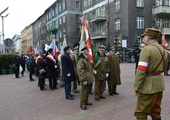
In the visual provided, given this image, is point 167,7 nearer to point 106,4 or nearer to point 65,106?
point 106,4

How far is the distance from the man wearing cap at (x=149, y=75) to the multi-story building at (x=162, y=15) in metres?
30.2

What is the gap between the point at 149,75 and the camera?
12.5ft

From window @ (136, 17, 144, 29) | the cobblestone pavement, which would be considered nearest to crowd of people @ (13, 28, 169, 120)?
the cobblestone pavement

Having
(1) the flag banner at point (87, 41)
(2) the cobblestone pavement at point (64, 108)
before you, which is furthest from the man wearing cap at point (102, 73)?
(2) the cobblestone pavement at point (64, 108)

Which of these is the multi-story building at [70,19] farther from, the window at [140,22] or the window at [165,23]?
the window at [165,23]

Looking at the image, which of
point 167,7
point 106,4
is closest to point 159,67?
point 167,7

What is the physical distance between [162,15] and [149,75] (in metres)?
32.5

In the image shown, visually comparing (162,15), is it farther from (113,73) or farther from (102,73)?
(102,73)

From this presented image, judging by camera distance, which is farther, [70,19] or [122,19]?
[70,19]

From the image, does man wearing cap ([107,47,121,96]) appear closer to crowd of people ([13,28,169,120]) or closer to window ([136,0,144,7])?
crowd of people ([13,28,169,120])

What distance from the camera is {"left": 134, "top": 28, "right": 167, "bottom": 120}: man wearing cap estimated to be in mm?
3705

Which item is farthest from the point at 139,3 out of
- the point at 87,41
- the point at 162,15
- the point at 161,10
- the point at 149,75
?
the point at 149,75

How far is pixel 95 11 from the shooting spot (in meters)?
41.8

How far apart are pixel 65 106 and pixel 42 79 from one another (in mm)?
3226
